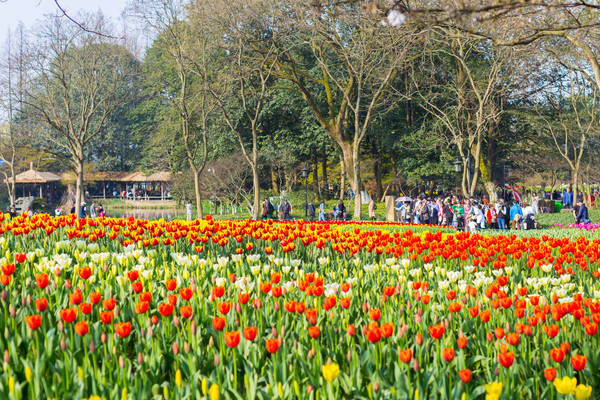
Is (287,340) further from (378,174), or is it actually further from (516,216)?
(378,174)

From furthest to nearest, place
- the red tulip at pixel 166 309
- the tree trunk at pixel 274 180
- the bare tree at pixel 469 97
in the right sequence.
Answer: the tree trunk at pixel 274 180 → the bare tree at pixel 469 97 → the red tulip at pixel 166 309

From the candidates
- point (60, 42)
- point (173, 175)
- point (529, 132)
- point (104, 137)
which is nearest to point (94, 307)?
point (60, 42)

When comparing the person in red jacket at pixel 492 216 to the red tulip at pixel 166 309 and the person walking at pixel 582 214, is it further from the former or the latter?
the red tulip at pixel 166 309

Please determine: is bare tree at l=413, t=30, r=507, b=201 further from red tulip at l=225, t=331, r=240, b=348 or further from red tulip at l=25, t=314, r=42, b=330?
red tulip at l=25, t=314, r=42, b=330

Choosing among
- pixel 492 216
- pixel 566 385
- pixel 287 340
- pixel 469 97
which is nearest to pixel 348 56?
pixel 492 216

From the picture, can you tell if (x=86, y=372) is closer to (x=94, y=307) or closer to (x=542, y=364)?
(x=94, y=307)

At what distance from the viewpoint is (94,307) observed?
3.87 m

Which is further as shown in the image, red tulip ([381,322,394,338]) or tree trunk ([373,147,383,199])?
tree trunk ([373,147,383,199])

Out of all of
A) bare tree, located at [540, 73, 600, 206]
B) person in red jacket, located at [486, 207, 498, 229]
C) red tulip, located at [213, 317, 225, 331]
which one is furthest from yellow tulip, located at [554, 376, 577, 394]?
bare tree, located at [540, 73, 600, 206]

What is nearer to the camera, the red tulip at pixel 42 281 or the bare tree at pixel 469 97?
the red tulip at pixel 42 281

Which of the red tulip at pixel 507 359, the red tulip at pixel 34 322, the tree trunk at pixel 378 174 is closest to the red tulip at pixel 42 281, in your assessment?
the red tulip at pixel 34 322

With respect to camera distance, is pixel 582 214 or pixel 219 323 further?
pixel 582 214

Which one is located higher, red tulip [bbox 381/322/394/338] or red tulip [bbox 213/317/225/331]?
red tulip [bbox 213/317/225/331]

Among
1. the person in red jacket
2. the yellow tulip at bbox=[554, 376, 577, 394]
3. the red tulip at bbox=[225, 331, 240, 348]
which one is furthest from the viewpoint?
the person in red jacket
